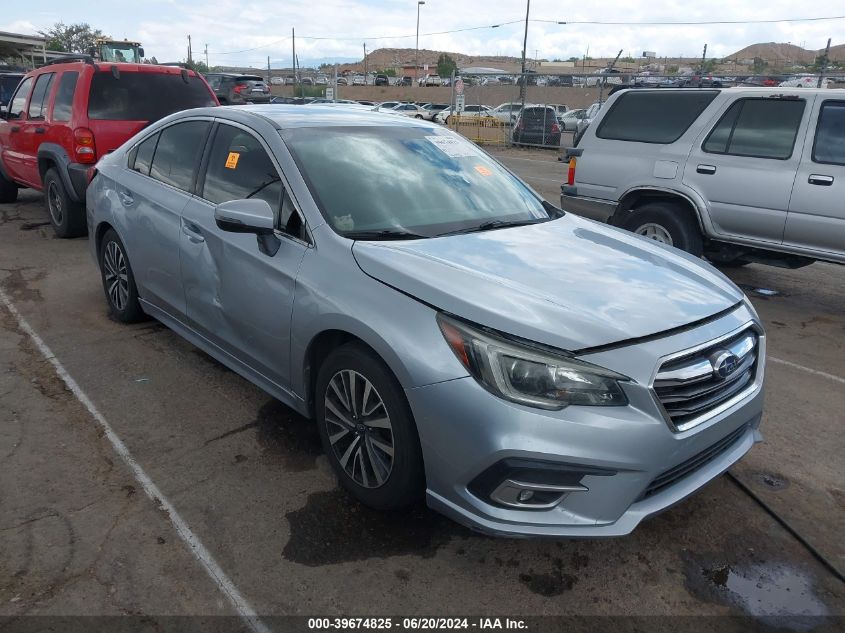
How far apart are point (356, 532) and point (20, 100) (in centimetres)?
868

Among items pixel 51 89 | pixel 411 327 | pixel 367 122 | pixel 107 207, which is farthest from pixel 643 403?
pixel 51 89

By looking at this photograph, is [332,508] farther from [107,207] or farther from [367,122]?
[107,207]

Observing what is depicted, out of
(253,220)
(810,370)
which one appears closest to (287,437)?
(253,220)

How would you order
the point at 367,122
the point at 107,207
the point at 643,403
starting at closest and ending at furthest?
1. the point at 643,403
2. the point at 367,122
3. the point at 107,207

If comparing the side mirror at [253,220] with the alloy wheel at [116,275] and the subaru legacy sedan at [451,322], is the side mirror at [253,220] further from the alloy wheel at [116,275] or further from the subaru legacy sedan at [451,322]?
the alloy wheel at [116,275]

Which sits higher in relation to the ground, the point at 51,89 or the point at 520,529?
the point at 51,89

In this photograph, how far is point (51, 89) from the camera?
8195 millimetres

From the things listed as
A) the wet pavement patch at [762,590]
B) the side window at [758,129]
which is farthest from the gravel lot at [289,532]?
the side window at [758,129]

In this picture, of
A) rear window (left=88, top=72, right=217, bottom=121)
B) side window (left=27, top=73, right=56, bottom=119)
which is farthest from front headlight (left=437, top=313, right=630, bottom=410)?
side window (left=27, top=73, right=56, bottom=119)

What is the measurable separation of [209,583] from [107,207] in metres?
3.40

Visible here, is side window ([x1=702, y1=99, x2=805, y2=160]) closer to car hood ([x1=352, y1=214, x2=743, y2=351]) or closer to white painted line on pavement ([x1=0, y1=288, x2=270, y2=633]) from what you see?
car hood ([x1=352, y1=214, x2=743, y2=351])

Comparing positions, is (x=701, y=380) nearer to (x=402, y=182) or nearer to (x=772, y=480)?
(x=772, y=480)

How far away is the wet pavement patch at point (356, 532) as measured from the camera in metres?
2.81

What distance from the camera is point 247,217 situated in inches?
127
